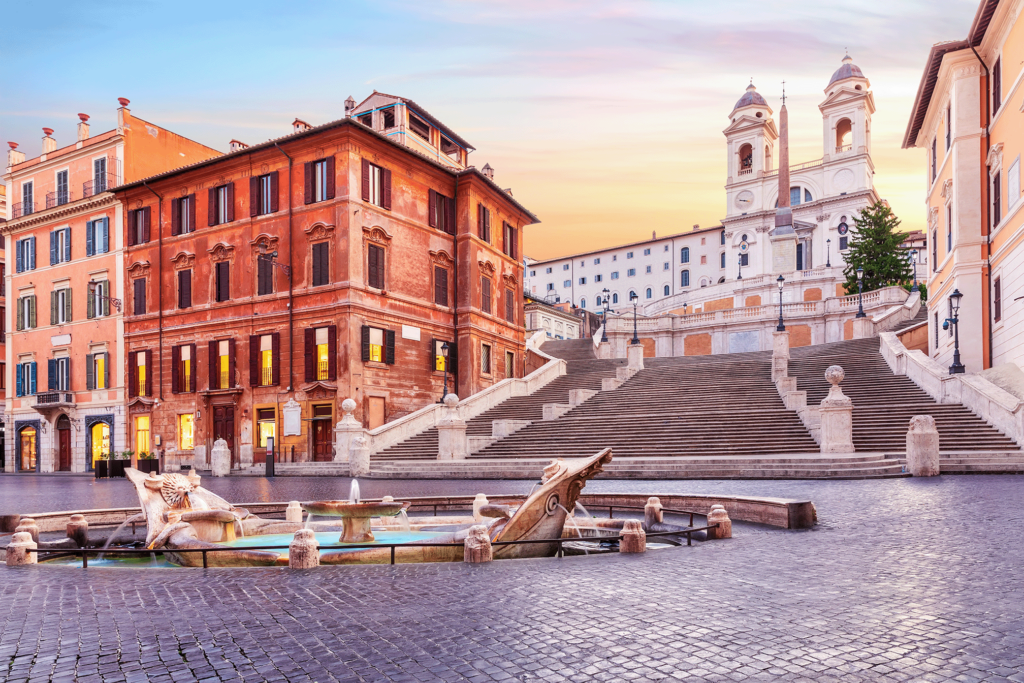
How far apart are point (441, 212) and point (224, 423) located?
1414cm

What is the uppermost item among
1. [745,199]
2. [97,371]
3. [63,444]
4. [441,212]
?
[745,199]

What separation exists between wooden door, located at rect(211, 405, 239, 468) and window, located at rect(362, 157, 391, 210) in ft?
37.2

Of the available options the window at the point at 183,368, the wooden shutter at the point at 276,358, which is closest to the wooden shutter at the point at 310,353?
the wooden shutter at the point at 276,358

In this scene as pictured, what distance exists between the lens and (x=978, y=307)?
27.6 meters

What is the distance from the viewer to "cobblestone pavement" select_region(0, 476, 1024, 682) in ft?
15.8

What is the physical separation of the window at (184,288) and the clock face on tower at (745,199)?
67090 mm

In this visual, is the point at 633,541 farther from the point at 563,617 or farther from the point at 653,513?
the point at 563,617


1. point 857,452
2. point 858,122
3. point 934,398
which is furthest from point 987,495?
point 858,122

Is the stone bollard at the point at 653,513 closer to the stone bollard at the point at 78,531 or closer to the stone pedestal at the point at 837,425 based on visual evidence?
the stone bollard at the point at 78,531

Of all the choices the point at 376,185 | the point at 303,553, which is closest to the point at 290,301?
the point at 376,185

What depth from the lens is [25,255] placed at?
45.2 metres

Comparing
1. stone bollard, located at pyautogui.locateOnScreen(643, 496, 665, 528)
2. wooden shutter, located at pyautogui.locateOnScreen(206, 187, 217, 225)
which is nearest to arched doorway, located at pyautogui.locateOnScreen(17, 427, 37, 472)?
wooden shutter, located at pyautogui.locateOnScreen(206, 187, 217, 225)

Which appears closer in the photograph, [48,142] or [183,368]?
[183,368]

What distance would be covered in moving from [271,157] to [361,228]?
5963 millimetres
